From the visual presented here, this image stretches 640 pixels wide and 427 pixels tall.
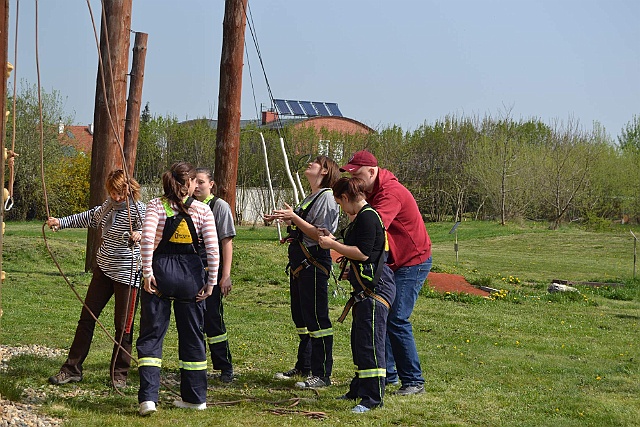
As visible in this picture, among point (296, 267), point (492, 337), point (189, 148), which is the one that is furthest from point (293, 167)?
point (296, 267)

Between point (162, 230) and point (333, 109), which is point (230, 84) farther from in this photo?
point (333, 109)

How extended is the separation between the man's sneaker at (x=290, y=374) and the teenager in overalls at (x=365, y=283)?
1.26 metres

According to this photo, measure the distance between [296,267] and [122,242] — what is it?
4.86ft

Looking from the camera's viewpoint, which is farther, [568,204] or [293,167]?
[568,204]

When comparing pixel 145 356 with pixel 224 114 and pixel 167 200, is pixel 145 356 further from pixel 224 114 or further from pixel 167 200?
pixel 224 114

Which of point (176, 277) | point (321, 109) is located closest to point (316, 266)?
point (176, 277)

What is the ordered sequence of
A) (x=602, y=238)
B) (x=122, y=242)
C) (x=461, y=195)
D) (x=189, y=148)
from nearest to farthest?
(x=122, y=242)
(x=602, y=238)
(x=189, y=148)
(x=461, y=195)

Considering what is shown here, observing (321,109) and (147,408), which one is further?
(321,109)

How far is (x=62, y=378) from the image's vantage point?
22.4 ft

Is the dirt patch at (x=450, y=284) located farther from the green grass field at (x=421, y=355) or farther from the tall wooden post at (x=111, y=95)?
the tall wooden post at (x=111, y=95)

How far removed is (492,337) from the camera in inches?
422

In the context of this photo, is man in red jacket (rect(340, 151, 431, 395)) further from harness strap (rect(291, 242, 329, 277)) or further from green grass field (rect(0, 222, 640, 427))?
harness strap (rect(291, 242, 329, 277))

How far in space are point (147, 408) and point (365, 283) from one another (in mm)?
1831

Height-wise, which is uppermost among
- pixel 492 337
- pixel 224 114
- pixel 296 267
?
pixel 224 114
